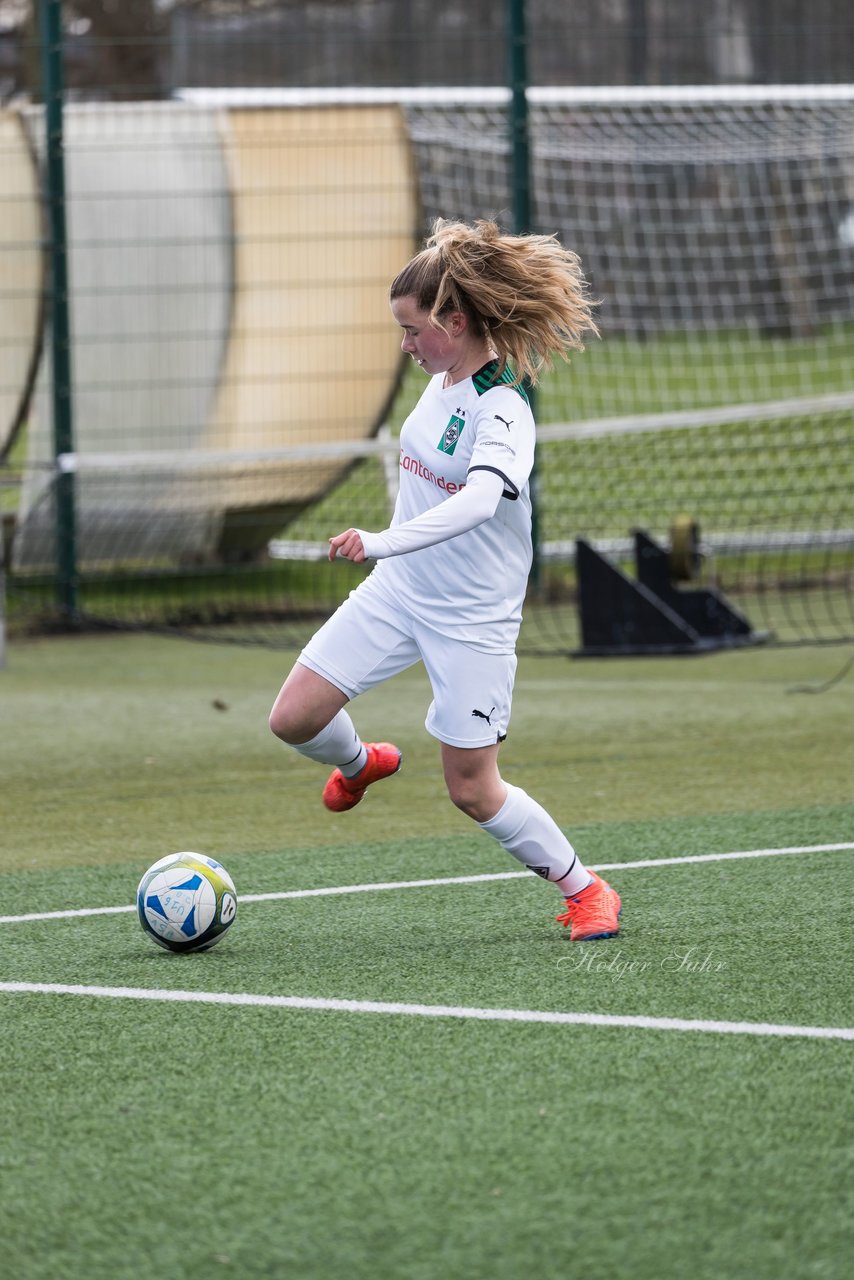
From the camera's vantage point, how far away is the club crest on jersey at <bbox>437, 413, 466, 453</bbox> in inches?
186

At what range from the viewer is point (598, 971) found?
4484mm

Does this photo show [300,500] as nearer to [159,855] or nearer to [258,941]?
[159,855]

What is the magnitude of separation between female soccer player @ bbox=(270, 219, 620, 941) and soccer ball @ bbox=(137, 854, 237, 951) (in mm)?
458

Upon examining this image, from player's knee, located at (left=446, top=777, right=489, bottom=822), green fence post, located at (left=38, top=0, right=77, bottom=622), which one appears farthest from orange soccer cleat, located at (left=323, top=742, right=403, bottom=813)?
green fence post, located at (left=38, top=0, right=77, bottom=622)

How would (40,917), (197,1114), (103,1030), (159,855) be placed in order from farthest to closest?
(159,855)
(40,917)
(103,1030)
(197,1114)

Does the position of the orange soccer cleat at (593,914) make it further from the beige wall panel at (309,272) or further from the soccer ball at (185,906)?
the beige wall panel at (309,272)

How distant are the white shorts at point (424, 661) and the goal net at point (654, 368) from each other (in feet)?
19.5

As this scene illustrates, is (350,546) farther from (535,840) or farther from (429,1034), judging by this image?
(429,1034)

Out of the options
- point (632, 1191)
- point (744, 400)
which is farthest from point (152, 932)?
point (744, 400)

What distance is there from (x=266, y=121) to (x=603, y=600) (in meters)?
4.99

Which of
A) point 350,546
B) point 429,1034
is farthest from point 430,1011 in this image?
point 350,546

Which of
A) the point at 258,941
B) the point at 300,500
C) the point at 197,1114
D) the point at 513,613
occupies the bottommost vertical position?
the point at 300,500

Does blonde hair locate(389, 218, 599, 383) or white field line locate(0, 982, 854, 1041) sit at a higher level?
blonde hair locate(389, 218, 599, 383)

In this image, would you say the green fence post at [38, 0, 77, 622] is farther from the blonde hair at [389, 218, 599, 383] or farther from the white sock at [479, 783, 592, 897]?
the white sock at [479, 783, 592, 897]
